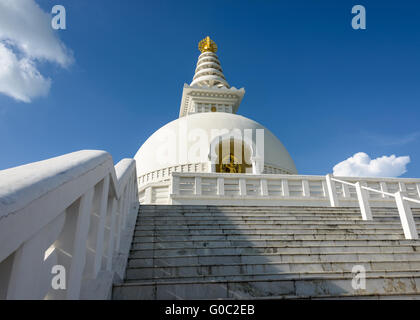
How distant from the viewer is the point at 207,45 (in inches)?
1191

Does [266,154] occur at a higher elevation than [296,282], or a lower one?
higher

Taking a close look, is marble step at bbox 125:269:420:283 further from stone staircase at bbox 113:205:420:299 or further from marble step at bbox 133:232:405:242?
marble step at bbox 133:232:405:242

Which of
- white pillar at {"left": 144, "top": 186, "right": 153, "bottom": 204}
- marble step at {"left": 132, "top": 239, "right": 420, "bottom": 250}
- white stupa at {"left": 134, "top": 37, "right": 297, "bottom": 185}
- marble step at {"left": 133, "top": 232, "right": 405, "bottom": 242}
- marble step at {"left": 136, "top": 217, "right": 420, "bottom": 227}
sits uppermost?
white stupa at {"left": 134, "top": 37, "right": 297, "bottom": 185}

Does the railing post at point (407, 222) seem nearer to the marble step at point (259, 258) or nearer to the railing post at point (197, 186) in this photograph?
the marble step at point (259, 258)

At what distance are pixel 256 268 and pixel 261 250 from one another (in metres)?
0.51

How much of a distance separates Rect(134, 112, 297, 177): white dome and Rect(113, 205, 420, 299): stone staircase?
9.24m

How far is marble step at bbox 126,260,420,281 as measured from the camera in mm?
3461

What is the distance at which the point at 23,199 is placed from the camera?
1046 millimetres

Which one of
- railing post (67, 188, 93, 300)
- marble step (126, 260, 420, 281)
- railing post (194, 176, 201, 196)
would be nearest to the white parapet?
railing post (194, 176, 201, 196)
